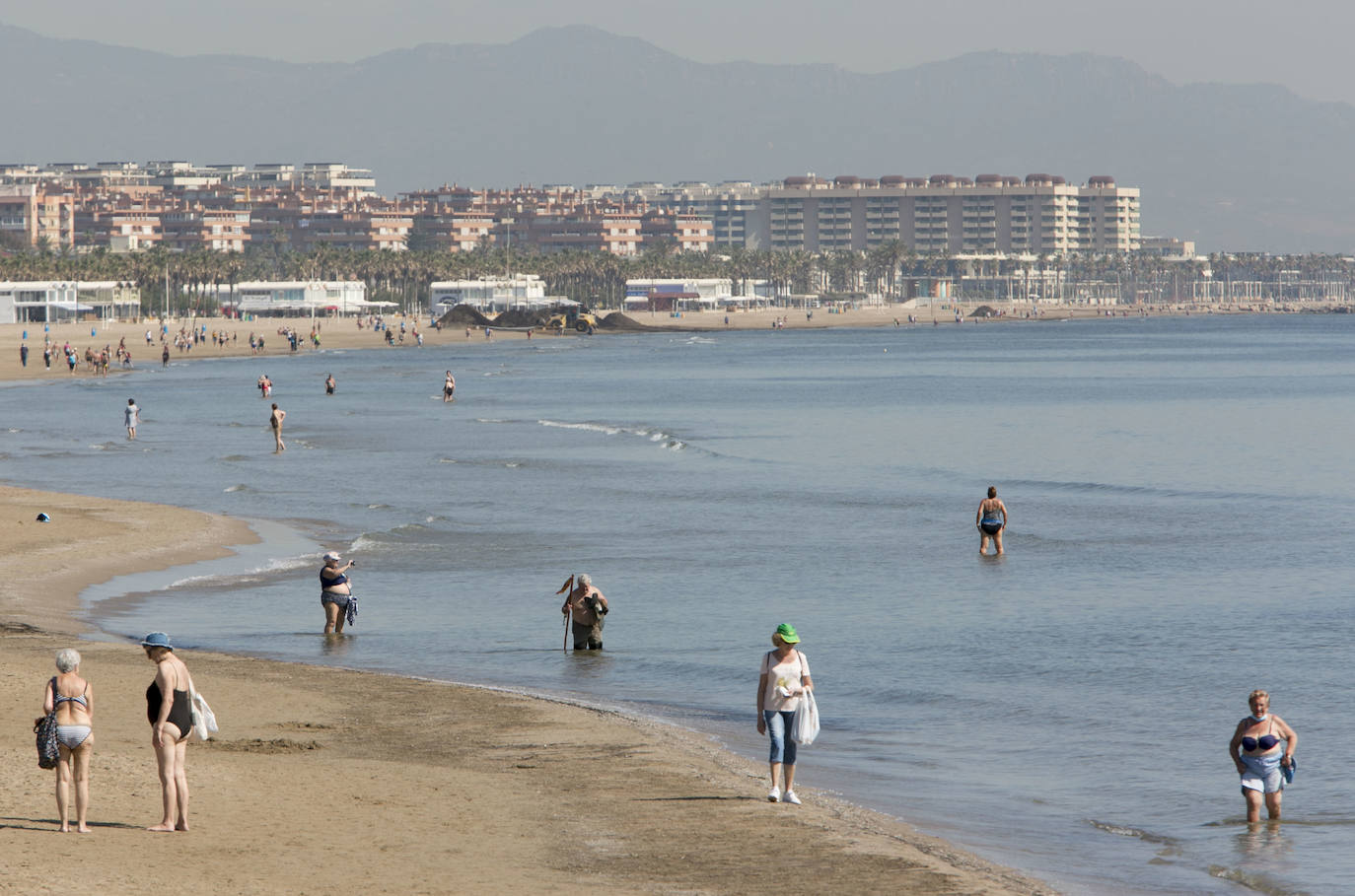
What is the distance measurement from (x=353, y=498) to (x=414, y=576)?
11492mm

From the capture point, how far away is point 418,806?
526 inches

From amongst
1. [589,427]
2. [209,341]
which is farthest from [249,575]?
[209,341]

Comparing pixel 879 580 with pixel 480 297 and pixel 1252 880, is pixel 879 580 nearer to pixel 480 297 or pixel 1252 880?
pixel 1252 880

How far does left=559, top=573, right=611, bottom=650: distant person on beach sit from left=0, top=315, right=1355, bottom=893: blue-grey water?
0.37 metres

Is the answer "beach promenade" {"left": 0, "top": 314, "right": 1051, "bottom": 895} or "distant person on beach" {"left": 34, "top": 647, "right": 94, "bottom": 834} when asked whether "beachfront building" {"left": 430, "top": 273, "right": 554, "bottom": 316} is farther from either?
"distant person on beach" {"left": 34, "top": 647, "right": 94, "bottom": 834}

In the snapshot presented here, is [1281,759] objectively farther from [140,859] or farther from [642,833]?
[140,859]

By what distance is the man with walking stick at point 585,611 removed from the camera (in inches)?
845

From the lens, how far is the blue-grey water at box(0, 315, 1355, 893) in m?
15.8

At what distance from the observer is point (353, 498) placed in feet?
129

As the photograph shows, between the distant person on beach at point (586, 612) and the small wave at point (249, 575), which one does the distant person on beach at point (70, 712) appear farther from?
the small wave at point (249, 575)

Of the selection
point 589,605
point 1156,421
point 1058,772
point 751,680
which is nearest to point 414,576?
point 589,605

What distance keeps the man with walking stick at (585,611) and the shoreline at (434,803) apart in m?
2.74

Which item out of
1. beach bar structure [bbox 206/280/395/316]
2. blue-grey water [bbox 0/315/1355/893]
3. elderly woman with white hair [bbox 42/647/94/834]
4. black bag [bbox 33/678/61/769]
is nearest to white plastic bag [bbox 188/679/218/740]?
elderly woman with white hair [bbox 42/647/94/834]

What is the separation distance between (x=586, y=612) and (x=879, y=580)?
27.9 feet
